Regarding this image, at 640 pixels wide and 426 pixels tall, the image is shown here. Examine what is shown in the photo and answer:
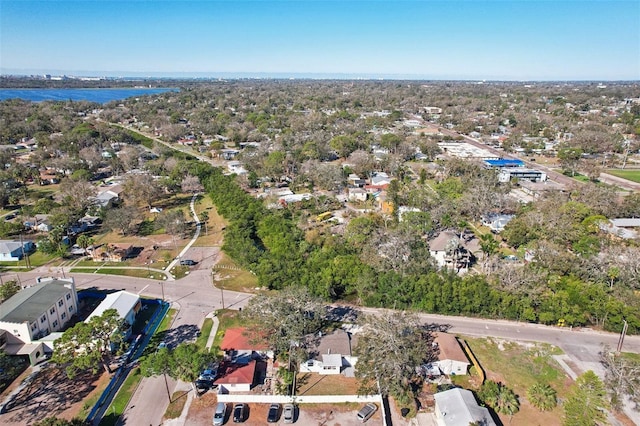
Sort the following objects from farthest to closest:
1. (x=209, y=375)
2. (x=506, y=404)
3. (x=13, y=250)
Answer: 1. (x=13, y=250)
2. (x=209, y=375)
3. (x=506, y=404)

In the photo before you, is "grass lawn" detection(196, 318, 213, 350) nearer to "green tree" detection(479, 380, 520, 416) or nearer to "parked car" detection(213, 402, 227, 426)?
"parked car" detection(213, 402, 227, 426)

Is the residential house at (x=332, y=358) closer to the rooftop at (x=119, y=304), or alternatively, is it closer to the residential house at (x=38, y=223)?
the rooftop at (x=119, y=304)

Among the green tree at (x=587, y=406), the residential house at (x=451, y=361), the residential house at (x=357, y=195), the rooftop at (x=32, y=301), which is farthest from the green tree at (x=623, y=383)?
the residential house at (x=357, y=195)

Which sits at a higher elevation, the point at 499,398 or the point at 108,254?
the point at 108,254

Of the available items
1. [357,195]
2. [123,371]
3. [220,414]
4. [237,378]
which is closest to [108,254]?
[123,371]

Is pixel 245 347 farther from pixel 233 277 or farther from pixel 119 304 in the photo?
pixel 233 277

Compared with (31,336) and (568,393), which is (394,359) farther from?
(31,336)
